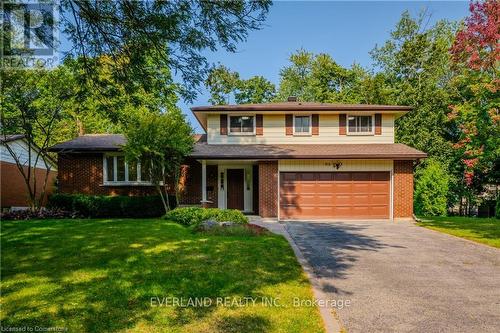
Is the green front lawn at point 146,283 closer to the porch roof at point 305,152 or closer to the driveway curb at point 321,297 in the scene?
the driveway curb at point 321,297

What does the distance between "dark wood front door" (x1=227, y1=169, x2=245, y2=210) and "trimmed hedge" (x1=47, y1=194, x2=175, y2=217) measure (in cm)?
373

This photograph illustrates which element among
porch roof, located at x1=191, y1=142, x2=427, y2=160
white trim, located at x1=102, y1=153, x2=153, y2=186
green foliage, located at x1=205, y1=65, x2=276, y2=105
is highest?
green foliage, located at x1=205, y1=65, x2=276, y2=105

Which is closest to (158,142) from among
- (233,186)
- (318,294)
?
(233,186)

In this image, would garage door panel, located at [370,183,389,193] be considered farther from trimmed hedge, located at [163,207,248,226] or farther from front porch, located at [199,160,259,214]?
trimmed hedge, located at [163,207,248,226]

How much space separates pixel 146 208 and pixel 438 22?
2877 centimetres

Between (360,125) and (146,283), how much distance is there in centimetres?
1458

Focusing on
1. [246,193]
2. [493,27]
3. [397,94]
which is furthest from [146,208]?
[397,94]

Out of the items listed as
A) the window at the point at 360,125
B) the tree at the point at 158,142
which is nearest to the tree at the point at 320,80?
the window at the point at 360,125

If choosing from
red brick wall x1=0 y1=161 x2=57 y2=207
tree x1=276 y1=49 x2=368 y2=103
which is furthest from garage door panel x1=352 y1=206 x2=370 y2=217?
red brick wall x1=0 y1=161 x2=57 y2=207

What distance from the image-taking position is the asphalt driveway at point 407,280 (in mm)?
4293

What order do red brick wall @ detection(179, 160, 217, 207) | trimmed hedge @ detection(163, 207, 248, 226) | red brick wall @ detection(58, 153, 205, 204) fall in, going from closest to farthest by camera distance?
trimmed hedge @ detection(163, 207, 248, 226), red brick wall @ detection(58, 153, 205, 204), red brick wall @ detection(179, 160, 217, 207)

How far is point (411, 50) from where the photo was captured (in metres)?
28.1

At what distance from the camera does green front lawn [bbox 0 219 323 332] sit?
12.9 ft

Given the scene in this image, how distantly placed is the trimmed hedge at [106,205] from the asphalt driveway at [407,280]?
7878 millimetres
